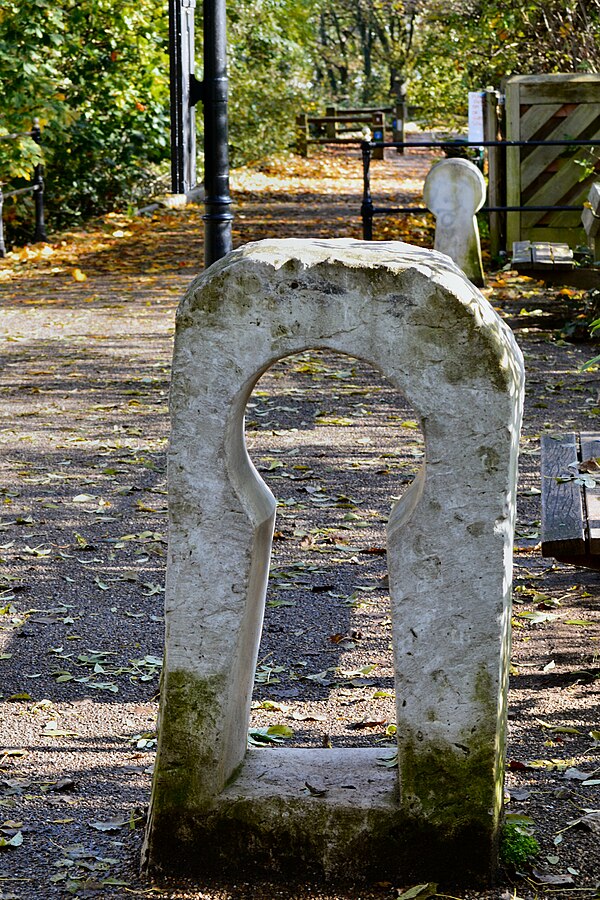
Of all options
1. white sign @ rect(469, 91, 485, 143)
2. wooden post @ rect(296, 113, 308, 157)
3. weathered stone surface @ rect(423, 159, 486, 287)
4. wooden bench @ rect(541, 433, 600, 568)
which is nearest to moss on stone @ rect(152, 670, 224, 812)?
wooden bench @ rect(541, 433, 600, 568)

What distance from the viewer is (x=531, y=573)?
15.7 ft

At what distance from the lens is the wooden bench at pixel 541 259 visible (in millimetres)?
9078

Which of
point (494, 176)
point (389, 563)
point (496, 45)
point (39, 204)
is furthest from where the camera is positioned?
point (496, 45)

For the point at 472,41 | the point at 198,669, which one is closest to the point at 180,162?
the point at 198,669

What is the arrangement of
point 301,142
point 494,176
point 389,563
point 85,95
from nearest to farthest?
point 389,563
point 494,176
point 85,95
point 301,142

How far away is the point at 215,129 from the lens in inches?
276

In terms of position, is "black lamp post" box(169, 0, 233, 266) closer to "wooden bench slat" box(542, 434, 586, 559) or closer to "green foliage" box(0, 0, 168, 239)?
"wooden bench slat" box(542, 434, 586, 559)

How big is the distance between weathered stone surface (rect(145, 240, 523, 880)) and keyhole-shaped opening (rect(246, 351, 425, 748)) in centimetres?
70

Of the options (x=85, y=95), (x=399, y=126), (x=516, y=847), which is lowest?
(x=516, y=847)

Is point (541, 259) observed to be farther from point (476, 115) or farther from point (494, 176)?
point (476, 115)

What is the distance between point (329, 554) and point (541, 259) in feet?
16.0

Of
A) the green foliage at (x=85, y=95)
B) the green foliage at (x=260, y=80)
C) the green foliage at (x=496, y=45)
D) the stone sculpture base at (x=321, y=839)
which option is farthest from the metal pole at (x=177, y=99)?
the green foliage at (x=260, y=80)

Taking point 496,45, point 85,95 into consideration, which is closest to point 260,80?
point 85,95

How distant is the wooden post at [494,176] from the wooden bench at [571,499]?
828 centimetres
